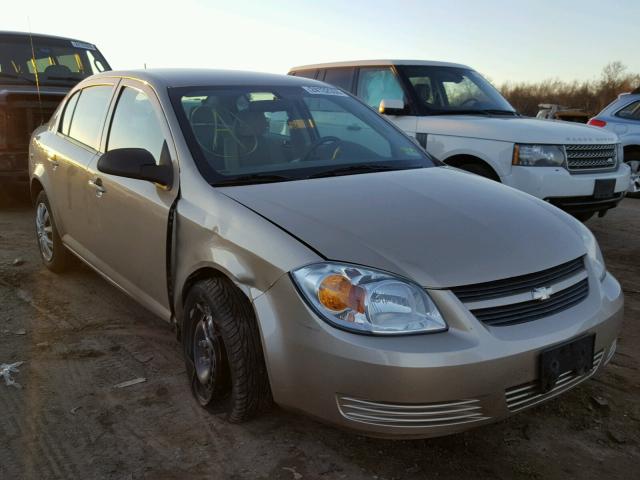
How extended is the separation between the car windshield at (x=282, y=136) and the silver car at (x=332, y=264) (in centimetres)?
1

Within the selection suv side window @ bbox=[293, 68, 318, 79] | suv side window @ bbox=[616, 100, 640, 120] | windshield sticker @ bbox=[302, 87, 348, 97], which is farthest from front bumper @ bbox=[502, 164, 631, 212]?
suv side window @ bbox=[616, 100, 640, 120]

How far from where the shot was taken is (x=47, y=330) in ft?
13.2

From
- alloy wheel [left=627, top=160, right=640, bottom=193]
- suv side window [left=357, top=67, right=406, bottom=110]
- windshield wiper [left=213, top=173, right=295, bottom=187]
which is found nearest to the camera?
windshield wiper [left=213, top=173, right=295, bottom=187]

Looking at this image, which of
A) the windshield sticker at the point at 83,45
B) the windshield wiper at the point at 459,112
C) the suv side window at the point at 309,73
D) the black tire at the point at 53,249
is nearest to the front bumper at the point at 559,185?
the windshield wiper at the point at 459,112

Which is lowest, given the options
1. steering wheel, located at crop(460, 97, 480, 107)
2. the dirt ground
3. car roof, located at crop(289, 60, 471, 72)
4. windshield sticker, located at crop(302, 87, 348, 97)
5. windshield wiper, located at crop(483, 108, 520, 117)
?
the dirt ground

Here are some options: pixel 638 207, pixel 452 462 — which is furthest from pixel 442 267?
pixel 638 207

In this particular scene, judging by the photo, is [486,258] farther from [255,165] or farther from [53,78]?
[53,78]

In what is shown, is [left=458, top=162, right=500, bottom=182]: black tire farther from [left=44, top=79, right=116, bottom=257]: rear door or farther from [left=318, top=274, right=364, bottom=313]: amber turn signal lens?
[left=318, top=274, right=364, bottom=313]: amber turn signal lens

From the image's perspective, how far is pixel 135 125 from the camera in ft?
11.9

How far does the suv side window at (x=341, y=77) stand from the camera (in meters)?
7.33

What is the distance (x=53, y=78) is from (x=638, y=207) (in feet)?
26.3

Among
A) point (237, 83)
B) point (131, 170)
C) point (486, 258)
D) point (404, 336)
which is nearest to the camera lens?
point (404, 336)

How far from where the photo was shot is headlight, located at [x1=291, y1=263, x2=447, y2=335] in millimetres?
2266

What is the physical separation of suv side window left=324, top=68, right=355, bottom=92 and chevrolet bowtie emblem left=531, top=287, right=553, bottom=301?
526 centimetres
